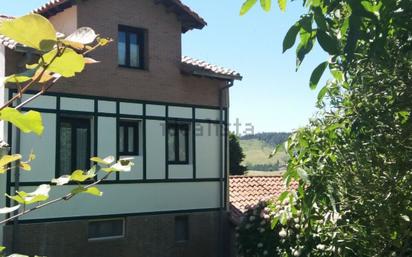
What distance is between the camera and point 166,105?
1480 centimetres

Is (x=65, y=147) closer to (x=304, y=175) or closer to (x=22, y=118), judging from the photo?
(x=304, y=175)

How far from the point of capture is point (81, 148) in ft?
44.0

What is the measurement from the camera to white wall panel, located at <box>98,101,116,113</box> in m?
13.4

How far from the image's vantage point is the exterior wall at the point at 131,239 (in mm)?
12341

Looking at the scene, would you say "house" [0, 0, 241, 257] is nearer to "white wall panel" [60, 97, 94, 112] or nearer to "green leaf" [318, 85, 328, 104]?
"white wall panel" [60, 97, 94, 112]

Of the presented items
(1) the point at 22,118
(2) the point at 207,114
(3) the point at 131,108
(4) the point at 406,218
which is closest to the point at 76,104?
(3) the point at 131,108

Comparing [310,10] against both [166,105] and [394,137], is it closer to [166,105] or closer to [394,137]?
[394,137]

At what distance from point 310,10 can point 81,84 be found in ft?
37.6

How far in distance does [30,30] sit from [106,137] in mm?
12901

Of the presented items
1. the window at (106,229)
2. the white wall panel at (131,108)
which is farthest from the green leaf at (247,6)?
the window at (106,229)

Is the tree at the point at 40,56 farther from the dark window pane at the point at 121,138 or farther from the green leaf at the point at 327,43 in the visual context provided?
the dark window pane at the point at 121,138

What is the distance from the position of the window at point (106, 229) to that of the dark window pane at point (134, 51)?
443 cm

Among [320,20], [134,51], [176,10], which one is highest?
[176,10]

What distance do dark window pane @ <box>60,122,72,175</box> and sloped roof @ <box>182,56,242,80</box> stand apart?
156 inches
